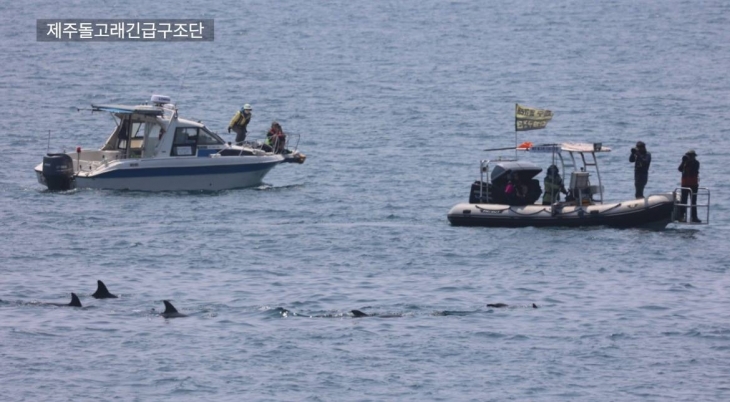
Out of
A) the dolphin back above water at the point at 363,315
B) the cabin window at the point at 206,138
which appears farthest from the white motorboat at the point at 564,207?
the cabin window at the point at 206,138

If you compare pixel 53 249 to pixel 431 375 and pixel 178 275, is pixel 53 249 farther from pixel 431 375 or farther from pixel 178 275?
pixel 431 375

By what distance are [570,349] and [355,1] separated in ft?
338

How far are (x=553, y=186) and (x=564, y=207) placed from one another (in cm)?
60

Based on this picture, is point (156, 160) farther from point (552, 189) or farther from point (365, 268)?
point (552, 189)

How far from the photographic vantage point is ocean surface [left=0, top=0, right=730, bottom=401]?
24047 mm

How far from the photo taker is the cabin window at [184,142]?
137 ft

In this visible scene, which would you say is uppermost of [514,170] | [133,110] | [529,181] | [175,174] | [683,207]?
[133,110]

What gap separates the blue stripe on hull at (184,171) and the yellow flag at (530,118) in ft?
32.2

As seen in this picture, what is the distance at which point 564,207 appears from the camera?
1380 inches

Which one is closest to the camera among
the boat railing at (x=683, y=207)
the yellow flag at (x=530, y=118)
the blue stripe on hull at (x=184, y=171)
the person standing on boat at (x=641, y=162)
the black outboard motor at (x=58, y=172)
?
the boat railing at (x=683, y=207)

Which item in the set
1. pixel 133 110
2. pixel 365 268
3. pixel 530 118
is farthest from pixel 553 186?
pixel 133 110

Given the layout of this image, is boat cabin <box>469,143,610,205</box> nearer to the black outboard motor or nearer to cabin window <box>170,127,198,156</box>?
cabin window <box>170,127,198,156</box>

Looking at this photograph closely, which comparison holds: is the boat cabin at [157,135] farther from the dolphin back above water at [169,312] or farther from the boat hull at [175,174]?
the dolphin back above water at [169,312]

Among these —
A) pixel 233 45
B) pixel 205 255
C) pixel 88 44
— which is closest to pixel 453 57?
pixel 233 45
